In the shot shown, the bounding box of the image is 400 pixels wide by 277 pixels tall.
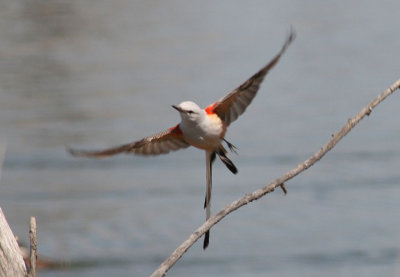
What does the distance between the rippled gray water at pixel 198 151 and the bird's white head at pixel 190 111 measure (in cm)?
394

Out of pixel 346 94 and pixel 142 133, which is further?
pixel 346 94

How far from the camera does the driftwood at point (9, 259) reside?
2998 millimetres

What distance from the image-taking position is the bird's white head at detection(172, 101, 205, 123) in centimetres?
358

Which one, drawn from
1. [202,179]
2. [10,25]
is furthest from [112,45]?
[202,179]

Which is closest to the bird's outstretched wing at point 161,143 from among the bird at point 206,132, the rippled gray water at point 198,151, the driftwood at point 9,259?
the bird at point 206,132

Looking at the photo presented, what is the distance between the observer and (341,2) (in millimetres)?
19812

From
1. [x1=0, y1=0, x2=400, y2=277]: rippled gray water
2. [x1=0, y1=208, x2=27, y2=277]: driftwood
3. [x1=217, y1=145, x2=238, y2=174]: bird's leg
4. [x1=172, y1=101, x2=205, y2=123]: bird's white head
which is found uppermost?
[x1=0, y1=0, x2=400, y2=277]: rippled gray water

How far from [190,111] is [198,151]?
8.59m

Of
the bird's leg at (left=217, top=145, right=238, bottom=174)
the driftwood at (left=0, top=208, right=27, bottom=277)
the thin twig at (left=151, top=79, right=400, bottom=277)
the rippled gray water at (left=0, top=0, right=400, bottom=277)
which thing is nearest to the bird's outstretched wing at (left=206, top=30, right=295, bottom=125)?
the bird's leg at (left=217, top=145, right=238, bottom=174)

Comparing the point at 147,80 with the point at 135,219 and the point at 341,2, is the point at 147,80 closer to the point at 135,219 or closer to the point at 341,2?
the point at 135,219

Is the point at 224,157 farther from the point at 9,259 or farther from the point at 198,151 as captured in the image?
the point at 198,151

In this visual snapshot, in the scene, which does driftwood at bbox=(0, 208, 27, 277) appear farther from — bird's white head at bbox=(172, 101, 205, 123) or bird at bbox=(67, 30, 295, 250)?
bird's white head at bbox=(172, 101, 205, 123)

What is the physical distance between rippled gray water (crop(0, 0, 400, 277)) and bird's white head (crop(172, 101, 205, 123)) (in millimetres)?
3937

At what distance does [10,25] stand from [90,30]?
1.72 meters
